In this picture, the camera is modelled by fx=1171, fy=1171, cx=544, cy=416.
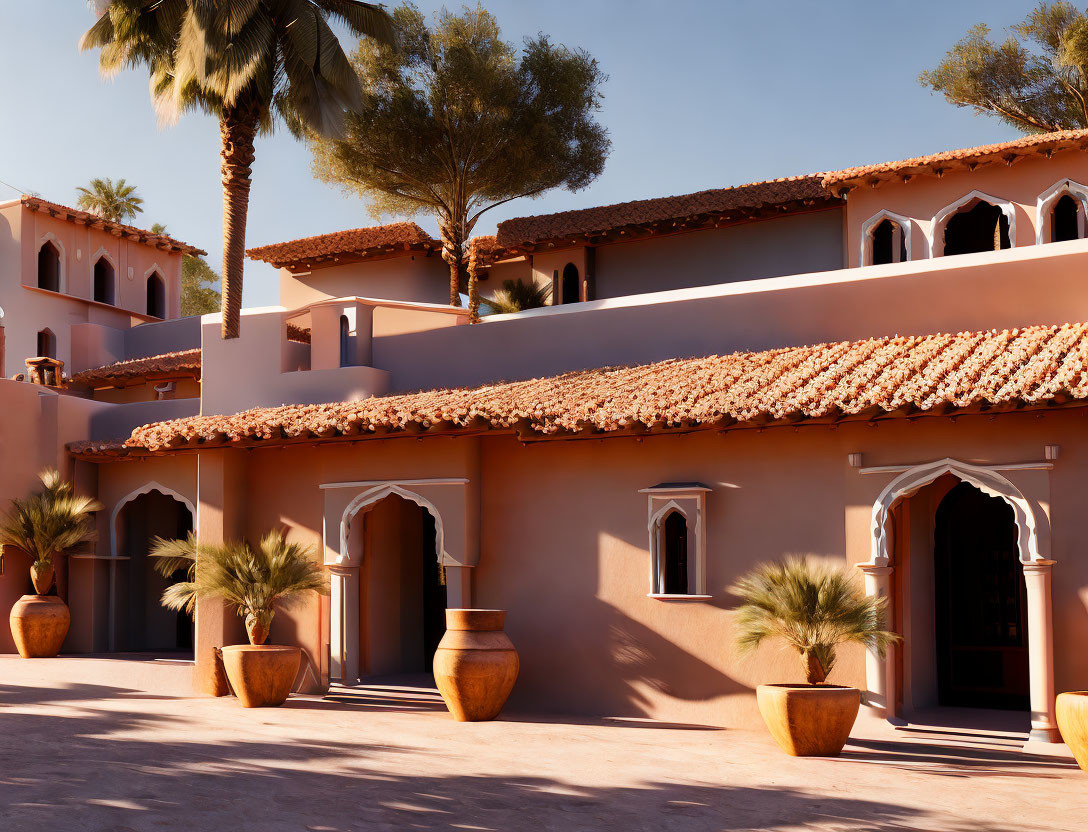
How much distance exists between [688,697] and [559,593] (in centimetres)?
189

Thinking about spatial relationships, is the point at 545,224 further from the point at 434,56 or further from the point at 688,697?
the point at 688,697

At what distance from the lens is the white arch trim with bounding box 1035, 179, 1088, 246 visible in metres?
19.4

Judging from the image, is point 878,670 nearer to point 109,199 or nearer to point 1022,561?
point 1022,561

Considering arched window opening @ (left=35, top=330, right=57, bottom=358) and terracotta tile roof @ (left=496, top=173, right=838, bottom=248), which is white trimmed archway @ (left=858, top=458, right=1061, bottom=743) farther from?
arched window opening @ (left=35, top=330, right=57, bottom=358)

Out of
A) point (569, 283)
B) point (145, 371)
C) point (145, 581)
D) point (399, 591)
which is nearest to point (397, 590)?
point (399, 591)

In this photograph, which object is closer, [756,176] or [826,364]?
[826,364]

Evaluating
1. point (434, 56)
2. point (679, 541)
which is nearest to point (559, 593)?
point (679, 541)

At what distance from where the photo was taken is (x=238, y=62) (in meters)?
18.9

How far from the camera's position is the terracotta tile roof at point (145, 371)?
24922 millimetres

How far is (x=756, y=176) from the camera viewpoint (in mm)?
22844

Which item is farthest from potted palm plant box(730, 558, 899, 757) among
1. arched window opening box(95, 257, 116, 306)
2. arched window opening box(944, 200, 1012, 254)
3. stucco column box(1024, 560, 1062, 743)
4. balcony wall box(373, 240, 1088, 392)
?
arched window opening box(95, 257, 116, 306)

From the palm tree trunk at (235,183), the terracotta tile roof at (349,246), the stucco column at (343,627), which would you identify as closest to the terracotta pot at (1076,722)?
the stucco column at (343,627)

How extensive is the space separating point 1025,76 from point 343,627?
21.2 meters

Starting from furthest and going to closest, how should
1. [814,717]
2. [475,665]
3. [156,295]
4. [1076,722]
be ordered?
[156,295] < [475,665] < [814,717] < [1076,722]
